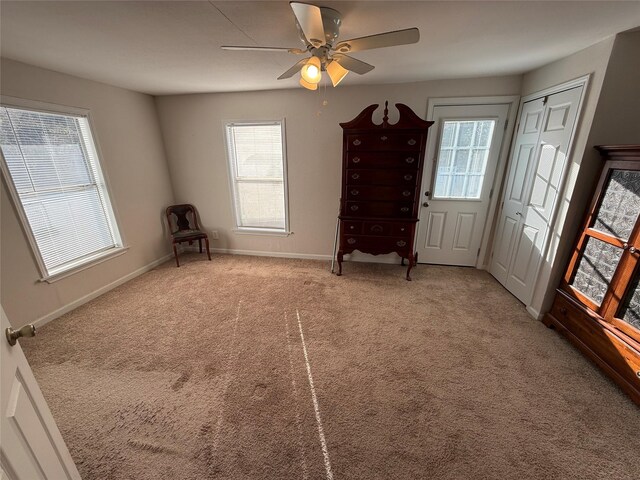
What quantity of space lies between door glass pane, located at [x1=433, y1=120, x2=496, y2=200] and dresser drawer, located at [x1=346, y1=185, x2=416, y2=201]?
60 cm

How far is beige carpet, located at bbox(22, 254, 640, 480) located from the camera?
130 centimetres

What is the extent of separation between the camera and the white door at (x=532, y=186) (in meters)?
2.19

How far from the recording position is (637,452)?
1.32 metres

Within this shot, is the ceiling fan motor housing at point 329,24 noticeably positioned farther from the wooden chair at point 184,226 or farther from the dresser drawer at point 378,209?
the wooden chair at point 184,226

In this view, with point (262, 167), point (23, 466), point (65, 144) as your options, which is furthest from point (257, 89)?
point (23, 466)

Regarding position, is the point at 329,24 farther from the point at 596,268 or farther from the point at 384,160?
the point at 596,268

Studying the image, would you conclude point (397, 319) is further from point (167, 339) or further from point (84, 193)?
point (84, 193)

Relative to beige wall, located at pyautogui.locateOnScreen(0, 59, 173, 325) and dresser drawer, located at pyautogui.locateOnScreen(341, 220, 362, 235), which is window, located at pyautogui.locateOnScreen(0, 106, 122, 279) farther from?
dresser drawer, located at pyautogui.locateOnScreen(341, 220, 362, 235)

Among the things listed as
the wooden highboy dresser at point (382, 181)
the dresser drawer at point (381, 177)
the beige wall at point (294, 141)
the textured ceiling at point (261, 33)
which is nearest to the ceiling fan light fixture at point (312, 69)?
the textured ceiling at point (261, 33)

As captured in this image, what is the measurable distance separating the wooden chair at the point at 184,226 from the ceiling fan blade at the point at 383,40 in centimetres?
297

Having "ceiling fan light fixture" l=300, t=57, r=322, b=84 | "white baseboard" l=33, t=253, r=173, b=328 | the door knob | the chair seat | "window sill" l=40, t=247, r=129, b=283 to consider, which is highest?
"ceiling fan light fixture" l=300, t=57, r=322, b=84

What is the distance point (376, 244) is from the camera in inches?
120

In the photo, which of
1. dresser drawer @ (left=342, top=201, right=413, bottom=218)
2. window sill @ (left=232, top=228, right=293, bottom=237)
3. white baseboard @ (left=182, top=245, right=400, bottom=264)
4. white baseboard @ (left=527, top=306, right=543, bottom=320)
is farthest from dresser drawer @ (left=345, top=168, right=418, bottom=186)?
white baseboard @ (left=527, top=306, right=543, bottom=320)

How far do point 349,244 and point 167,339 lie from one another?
A: 80.7 inches
